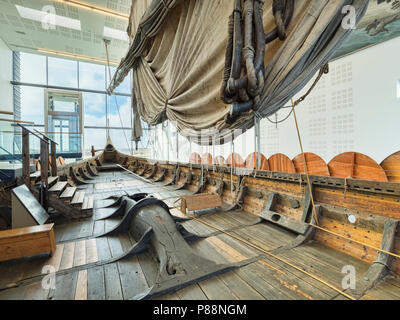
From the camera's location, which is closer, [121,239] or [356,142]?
[121,239]

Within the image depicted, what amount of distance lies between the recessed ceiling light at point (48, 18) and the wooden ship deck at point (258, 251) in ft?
17.2

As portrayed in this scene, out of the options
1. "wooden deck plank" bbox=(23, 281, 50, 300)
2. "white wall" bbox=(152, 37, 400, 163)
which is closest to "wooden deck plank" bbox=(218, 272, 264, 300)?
"wooden deck plank" bbox=(23, 281, 50, 300)

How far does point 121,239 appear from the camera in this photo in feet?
5.56

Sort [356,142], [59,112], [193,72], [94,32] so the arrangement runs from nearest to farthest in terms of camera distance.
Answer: [193,72], [356,142], [94,32], [59,112]

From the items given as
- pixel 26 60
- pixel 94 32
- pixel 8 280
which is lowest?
pixel 8 280

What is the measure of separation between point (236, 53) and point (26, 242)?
195 cm

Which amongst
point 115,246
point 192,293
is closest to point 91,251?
point 115,246

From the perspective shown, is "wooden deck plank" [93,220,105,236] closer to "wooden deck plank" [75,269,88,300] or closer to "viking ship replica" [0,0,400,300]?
"viking ship replica" [0,0,400,300]

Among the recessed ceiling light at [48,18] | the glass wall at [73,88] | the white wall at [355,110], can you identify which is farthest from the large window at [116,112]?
the white wall at [355,110]

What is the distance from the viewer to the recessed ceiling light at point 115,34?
16.8ft

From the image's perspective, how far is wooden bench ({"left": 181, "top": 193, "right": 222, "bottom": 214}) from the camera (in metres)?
2.18
